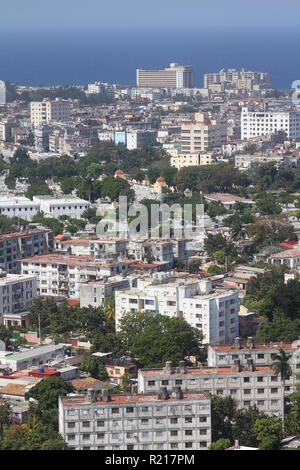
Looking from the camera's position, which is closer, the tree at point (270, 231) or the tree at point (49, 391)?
the tree at point (49, 391)

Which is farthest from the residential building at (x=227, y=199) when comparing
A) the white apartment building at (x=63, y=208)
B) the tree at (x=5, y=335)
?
the tree at (x=5, y=335)

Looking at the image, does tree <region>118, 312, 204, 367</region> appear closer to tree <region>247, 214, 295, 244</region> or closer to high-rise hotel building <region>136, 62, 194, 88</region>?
tree <region>247, 214, 295, 244</region>

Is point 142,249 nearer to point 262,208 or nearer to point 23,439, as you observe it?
point 262,208

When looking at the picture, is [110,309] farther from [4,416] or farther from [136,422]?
[136,422]

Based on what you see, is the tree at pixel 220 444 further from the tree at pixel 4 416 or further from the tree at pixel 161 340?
the tree at pixel 161 340

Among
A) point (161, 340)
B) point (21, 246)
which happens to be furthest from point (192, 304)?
point (21, 246)

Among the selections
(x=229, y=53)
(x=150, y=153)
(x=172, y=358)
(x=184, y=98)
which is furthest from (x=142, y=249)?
(x=229, y=53)

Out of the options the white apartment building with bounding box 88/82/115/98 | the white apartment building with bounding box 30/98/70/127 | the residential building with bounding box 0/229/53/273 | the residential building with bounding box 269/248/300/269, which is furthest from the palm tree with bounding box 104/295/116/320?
the white apartment building with bounding box 88/82/115/98
